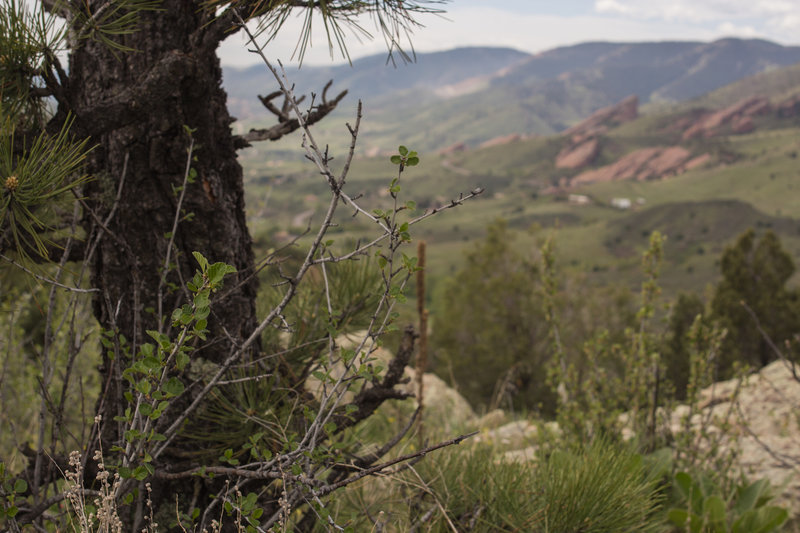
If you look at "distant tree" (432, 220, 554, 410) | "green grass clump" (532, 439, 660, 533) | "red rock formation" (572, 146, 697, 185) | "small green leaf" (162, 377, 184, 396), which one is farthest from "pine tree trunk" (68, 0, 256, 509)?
"red rock formation" (572, 146, 697, 185)

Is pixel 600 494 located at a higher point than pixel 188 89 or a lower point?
lower

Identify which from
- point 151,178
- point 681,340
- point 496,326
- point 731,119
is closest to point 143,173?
point 151,178

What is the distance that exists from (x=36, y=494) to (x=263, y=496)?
78cm

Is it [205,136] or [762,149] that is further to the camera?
[762,149]

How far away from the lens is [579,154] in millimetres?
169625

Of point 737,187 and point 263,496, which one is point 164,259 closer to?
point 263,496

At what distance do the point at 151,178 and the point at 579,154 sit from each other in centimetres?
18149

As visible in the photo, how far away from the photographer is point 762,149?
140m

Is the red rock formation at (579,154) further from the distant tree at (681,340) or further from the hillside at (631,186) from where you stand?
the distant tree at (681,340)

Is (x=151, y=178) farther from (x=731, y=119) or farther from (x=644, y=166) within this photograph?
(x=731, y=119)

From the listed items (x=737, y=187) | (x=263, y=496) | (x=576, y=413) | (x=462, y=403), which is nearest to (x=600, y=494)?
(x=263, y=496)

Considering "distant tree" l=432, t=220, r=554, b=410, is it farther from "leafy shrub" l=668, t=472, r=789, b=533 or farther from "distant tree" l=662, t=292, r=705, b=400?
"leafy shrub" l=668, t=472, r=789, b=533

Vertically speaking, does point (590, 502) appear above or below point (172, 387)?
below

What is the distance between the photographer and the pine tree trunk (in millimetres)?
1992
